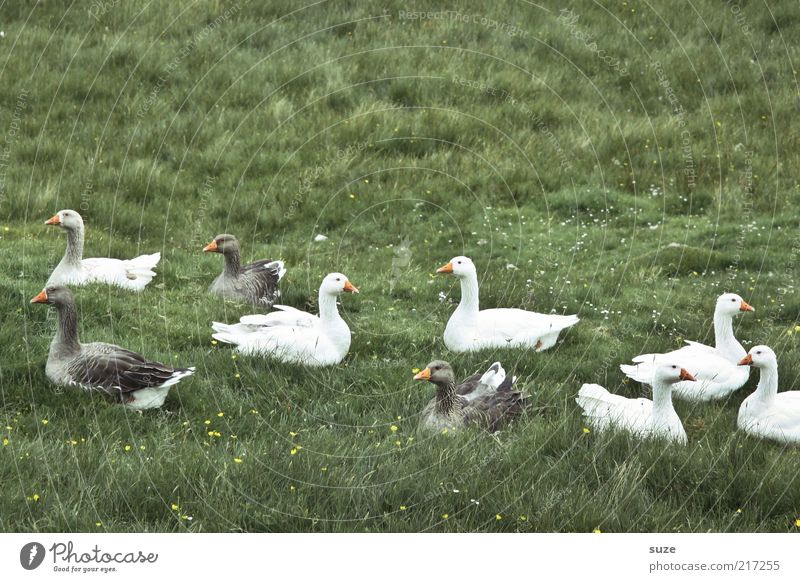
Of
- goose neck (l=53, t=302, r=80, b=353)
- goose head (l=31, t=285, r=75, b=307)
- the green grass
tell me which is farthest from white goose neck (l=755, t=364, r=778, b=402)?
goose head (l=31, t=285, r=75, b=307)

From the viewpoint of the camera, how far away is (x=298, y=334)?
9672mm

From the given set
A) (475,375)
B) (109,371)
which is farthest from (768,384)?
(109,371)

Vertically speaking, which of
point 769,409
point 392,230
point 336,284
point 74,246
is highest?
point 74,246

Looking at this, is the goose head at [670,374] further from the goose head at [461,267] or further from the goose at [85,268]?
the goose at [85,268]

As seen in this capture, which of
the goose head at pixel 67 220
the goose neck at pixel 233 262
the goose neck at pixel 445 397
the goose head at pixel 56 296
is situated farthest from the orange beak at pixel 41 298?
the goose neck at pixel 445 397

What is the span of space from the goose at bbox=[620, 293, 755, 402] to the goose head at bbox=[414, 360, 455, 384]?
6.22ft

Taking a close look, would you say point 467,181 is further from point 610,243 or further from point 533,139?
point 610,243

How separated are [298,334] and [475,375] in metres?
1.82

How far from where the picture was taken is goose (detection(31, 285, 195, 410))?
8.44 meters

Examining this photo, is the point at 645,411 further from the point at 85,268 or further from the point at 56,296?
the point at 85,268

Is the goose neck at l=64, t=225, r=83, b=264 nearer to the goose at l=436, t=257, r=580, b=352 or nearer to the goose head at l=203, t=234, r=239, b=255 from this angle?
the goose head at l=203, t=234, r=239, b=255

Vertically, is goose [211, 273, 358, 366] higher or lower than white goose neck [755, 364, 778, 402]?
higher

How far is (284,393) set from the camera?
Result: 8750mm

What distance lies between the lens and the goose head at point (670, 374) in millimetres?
8109
